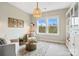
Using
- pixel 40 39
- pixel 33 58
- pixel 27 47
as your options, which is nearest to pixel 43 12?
pixel 40 39

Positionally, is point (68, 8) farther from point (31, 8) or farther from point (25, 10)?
point (25, 10)

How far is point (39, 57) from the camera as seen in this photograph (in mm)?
1718

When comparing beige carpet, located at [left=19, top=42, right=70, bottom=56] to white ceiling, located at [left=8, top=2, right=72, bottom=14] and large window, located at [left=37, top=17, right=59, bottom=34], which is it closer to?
large window, located at [left=37, top=17, right=59, bottom=34]

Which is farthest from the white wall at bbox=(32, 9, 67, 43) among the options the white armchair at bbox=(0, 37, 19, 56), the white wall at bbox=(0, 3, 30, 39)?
the white armchair at bbox=(0, 37, 19, 56)

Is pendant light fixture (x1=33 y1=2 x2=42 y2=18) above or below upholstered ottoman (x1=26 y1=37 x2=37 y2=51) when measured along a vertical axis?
above

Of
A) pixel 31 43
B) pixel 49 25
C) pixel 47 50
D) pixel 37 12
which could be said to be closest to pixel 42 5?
pixel 37 12

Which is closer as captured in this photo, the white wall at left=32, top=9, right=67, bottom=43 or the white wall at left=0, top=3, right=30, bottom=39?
the white wall at left=0, top=3, right=30, bottom=39

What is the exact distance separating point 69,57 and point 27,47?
814mm

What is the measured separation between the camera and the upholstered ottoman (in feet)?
6.14

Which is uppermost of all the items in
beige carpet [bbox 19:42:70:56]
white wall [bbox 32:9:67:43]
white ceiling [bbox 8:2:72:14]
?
white ceiling [bbox 8:2:72:14]

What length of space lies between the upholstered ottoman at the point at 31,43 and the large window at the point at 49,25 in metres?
0.21

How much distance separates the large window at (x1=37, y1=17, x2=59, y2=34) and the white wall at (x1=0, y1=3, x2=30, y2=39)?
26 centimetres

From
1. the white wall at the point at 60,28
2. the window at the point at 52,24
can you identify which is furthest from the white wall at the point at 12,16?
the window at the point at 52,24

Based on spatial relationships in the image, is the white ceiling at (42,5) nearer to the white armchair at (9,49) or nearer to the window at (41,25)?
the window at (41,25)
